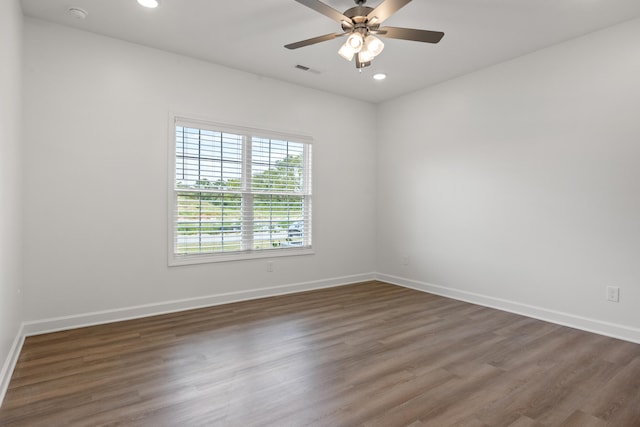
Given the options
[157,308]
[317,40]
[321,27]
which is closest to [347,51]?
[317,40]

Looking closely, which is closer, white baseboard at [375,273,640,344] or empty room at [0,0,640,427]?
empty room at [0,0,640,427]

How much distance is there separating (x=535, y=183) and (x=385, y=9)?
2461mm

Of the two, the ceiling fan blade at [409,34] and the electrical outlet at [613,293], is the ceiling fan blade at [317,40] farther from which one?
the electrical outlet at [613,293]

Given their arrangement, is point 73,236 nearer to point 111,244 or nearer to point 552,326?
point 111,244

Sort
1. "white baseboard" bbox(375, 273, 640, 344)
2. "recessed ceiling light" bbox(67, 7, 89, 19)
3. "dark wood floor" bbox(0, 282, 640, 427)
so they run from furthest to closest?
"white baseboard" bbox(375, 273, 640, 344)
"recessed ceiling light" bbox(67, 7, 89, 19)
"dark wood floor" bbox(0, 282, 640, 427)

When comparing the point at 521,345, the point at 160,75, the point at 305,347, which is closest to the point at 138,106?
the point at 160,75

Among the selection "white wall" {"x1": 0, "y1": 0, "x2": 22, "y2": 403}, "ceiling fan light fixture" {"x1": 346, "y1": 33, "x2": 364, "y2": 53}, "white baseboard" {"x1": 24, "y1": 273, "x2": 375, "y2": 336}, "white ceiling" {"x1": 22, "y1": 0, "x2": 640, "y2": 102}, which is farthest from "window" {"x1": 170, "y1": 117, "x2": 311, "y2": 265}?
"ceiling fan light fixture" {"x1": 346, "y1": 33, "x2": 364, "y2": 53}

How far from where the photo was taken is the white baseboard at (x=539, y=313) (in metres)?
3.10

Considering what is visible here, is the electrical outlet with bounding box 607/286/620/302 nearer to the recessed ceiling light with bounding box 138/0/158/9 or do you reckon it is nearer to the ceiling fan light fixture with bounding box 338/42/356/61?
the ceiling fan light fixture with bounding box 338/42/356/61

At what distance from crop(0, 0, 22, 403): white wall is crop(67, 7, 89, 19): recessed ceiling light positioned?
0.34 metres

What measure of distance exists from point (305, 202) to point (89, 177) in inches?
97.6

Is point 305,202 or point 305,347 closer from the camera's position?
point 305,347

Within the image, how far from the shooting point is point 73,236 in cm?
327

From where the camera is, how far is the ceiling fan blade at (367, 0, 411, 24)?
7.35 ft
